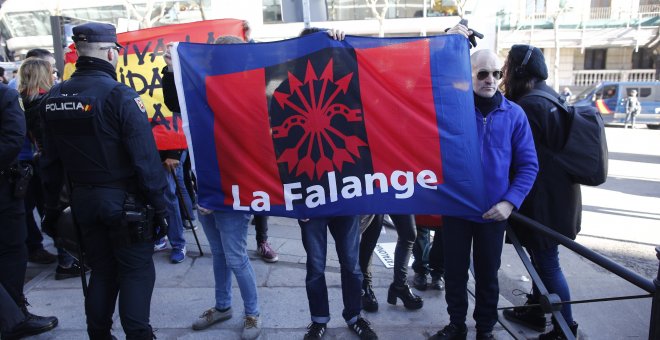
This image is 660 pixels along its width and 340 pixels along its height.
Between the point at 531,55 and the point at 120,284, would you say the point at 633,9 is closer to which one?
the point at 531,55

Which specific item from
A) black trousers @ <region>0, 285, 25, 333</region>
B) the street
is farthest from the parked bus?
black trousers @ <region>0, 285, 25, 333</region>

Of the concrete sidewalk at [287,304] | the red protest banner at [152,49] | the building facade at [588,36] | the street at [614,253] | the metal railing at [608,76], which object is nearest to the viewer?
the concrete sidewalk at [287,304]

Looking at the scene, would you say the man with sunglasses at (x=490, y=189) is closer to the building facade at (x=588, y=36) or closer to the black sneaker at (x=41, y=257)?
the black sneaker at (x=41, y=257)

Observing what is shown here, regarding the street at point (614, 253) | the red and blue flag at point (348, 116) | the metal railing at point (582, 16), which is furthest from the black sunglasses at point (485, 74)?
the metal railing at point (582, 16)

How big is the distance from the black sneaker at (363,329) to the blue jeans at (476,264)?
1.78 feet

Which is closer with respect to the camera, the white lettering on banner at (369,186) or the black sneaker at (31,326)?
the white lettering on banner at (369,186)

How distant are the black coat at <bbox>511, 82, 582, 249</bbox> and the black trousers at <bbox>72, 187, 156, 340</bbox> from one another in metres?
2.46

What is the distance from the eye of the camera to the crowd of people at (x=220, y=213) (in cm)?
247

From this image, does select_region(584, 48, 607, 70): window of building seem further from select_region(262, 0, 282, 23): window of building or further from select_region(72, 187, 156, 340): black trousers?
select_region(72, 187, 156, 340): black trousers

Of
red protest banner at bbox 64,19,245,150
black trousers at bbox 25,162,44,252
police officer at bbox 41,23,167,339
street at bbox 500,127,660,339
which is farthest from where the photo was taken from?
black trousers at bbox 25,162,44,252

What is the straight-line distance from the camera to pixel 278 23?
29.3m

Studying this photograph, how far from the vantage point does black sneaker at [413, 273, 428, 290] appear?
12.7 ft

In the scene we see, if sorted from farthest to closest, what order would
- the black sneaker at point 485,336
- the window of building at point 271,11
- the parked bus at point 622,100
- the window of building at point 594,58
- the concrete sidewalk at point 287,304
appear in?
the window of building at point 594,58 → the window of building at point 271,11 → the parked bus at point 622,100 → the concrete sidewalk at point 287,304 → the black sneaker at point 485,336

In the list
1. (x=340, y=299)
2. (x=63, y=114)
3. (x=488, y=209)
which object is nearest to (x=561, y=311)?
(x=488, y=209)
